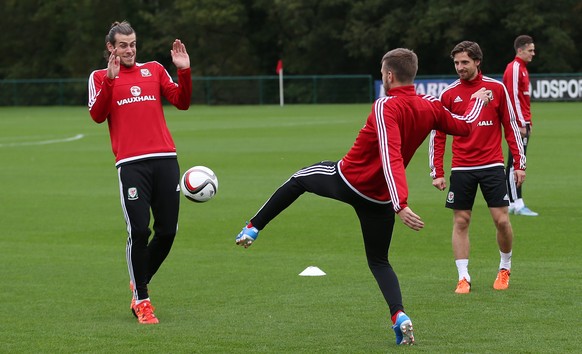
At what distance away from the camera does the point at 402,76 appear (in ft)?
25.0

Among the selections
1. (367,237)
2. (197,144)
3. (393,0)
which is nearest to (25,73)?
(393,0)

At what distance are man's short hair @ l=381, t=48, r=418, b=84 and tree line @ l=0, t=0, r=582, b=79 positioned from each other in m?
55.0

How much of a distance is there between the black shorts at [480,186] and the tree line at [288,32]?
172 ft

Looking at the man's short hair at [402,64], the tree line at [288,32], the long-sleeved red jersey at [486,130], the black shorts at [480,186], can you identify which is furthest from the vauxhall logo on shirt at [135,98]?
the tree line at [288,32]

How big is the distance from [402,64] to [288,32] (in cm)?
6586

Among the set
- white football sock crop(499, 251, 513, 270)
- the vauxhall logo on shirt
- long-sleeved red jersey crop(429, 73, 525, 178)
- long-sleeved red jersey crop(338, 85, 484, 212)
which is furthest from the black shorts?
the vauxhall logo on shirt

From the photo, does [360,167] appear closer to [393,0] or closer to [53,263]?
[53,263]

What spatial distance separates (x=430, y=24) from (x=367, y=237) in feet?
185

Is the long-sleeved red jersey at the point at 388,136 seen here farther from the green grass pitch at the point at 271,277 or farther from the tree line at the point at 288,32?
the tree line at the point at 288,32

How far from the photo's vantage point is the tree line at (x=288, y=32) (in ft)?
205

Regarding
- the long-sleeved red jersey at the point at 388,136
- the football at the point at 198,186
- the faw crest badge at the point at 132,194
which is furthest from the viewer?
the football at the point at 198,186

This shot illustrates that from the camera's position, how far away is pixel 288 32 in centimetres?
7288

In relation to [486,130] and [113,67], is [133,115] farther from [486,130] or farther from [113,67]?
[486,130]

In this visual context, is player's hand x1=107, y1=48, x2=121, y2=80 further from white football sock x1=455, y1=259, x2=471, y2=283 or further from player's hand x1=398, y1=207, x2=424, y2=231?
white football sock x1=455, y1=259, x2=471, y2=283
